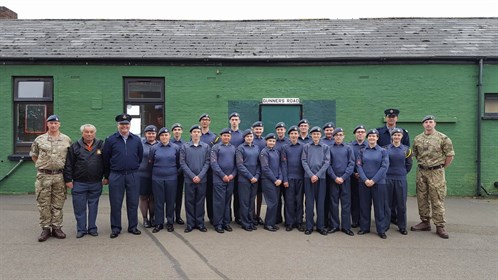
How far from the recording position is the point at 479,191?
1003 centimetres

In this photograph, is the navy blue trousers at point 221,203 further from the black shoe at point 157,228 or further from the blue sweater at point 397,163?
the blue sweater at point 397,163

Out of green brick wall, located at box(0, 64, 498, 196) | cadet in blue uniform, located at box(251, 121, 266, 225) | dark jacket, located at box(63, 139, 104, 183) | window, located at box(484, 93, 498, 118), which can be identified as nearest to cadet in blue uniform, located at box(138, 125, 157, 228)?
dark jacket, located at box(63, 139, 104, 183)

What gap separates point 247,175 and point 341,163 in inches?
65.7

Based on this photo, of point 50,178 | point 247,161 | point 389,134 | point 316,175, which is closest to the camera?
point 50,178

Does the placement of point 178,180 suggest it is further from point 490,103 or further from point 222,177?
point 490,103

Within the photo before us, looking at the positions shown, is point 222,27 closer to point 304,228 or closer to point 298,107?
point 298,107

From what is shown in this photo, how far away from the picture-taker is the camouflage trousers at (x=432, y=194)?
6.47 m

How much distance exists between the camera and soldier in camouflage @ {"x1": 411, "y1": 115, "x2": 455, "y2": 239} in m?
6.51

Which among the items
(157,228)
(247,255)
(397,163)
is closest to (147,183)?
(157,228)

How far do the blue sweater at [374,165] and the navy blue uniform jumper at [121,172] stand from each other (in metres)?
3.91

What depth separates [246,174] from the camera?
658 centimetres

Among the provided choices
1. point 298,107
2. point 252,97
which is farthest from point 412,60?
point 252,97

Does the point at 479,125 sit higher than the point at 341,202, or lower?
higher

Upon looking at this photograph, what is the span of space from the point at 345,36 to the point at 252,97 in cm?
362
